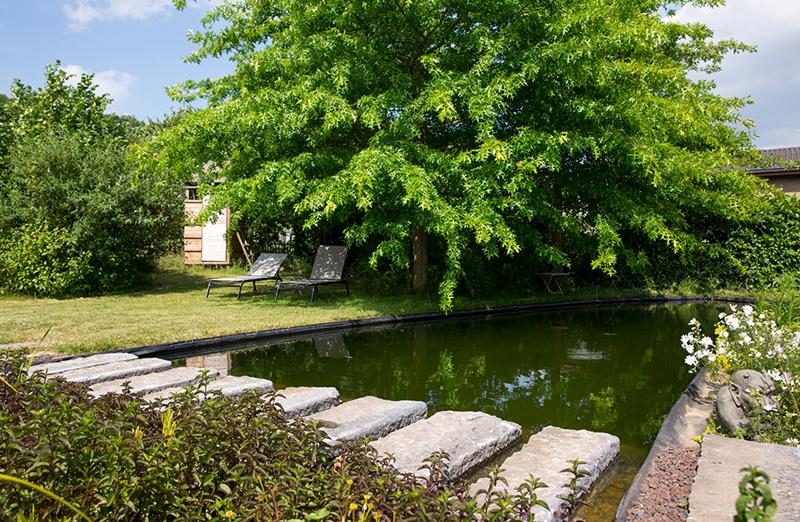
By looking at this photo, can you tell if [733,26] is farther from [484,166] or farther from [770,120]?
[484,166]

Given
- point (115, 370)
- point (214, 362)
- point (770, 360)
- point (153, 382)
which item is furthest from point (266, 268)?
point (770, 360)

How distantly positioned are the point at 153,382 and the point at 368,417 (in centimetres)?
186

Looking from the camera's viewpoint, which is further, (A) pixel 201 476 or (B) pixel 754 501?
(A) pixel 201 476

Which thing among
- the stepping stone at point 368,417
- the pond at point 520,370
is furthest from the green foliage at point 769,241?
the stepping stone at point 368,417

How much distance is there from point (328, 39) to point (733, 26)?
1265 centimetres

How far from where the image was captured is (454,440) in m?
3.24

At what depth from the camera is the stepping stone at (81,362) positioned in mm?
4625

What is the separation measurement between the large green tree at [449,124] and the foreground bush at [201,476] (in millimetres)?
5233

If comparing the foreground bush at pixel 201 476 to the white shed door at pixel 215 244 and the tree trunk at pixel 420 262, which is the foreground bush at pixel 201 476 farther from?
the white shed door at pixel 215 244

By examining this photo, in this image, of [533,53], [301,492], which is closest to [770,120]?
[533,53]

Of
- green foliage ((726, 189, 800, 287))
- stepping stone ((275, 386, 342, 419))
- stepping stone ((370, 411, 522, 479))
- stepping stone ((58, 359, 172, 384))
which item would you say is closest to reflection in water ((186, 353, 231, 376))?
stepping stone ((58, 359, 172, 384))

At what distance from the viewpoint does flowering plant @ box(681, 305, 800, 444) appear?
3307 millimetres

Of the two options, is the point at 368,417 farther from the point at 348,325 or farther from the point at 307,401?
the point at 348,325

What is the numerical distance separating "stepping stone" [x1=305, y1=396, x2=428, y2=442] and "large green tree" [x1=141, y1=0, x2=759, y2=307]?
3.57 metres
